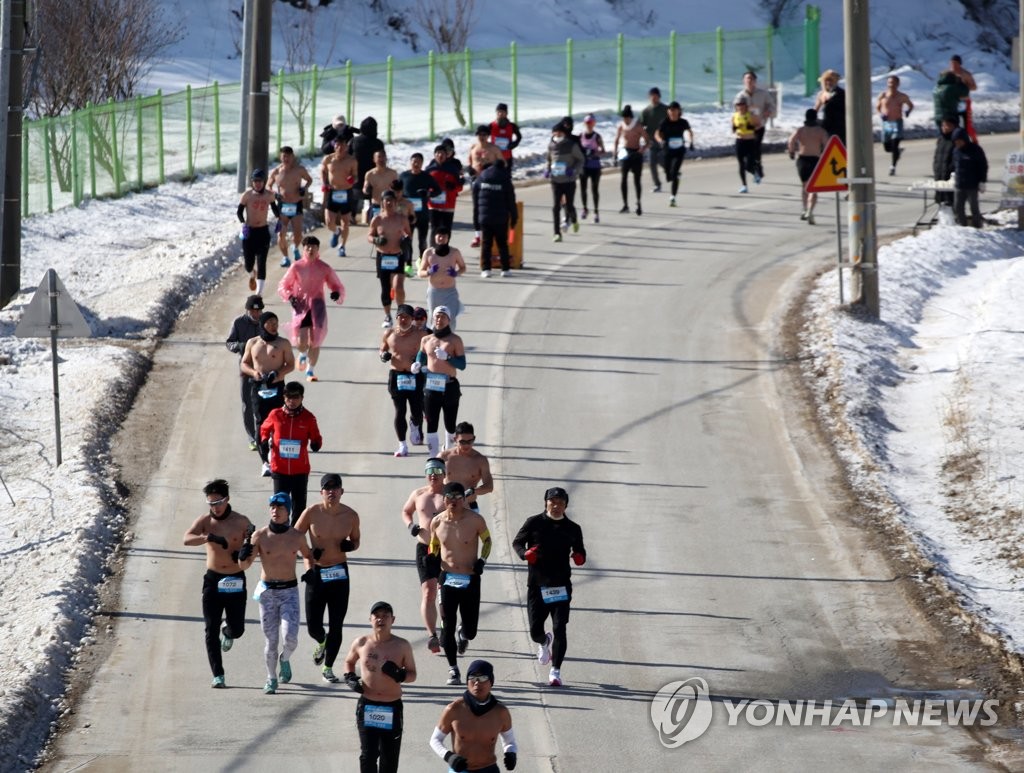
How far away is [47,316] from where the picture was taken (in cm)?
1798

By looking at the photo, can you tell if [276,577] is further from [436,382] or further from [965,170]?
[965,170]

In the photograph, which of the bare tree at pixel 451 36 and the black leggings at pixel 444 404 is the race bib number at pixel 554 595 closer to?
the black leggings at pixel 444 404

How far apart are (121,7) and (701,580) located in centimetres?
2539

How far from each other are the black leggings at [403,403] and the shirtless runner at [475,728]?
7.42m

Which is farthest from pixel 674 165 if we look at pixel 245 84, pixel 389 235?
pixel 389 235

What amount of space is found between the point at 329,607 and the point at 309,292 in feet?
24.1

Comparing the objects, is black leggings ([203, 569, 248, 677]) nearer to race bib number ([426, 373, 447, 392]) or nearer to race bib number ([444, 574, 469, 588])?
race bib number ([444, 574, 469, 588])

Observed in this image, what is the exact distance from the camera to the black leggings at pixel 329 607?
45.4 feet

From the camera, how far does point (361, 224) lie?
2947 cm

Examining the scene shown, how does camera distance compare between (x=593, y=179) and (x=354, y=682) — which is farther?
(x=593, y=179)

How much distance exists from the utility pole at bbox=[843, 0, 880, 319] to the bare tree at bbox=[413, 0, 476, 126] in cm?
1712

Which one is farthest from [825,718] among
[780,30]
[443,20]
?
[443,20]

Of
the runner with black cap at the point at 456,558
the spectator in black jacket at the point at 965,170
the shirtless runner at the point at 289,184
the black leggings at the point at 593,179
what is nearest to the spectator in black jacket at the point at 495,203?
the shirtless runner at the point at 289,184

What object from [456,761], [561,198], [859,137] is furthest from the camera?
[561,198]
